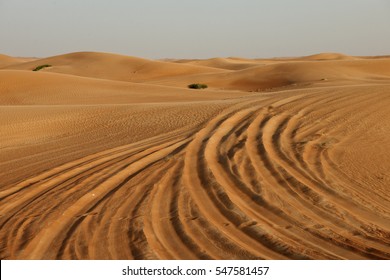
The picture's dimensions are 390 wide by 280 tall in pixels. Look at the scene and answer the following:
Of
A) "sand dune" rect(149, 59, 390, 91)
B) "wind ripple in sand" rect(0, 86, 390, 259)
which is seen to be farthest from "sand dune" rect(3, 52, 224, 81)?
"wind ripple in sand" rect(0, 86, 390, 259)

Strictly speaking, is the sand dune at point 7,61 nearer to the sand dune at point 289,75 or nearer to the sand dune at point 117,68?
the sand dune at point 117,68

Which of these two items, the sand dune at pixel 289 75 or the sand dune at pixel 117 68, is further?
the sand dune at pixel 117 68

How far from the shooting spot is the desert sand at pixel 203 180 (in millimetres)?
5461

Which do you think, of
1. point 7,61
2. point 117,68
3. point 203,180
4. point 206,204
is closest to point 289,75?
point 117,68

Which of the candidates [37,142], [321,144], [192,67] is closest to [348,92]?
[321,144]

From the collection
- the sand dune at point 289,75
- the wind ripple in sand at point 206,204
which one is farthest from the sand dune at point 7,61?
the wind ripple in sand at point 206,204

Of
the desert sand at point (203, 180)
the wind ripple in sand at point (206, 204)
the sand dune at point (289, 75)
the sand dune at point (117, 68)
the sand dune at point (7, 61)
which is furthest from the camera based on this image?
the sand dune at point (7, 61)

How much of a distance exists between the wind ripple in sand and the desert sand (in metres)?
0.02

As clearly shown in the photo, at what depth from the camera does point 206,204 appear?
6562 millimetres

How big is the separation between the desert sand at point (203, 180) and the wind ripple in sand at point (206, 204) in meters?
0.02

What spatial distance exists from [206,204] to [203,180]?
1.01 meters

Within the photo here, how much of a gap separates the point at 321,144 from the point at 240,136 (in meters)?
1.62

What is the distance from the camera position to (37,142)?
1266 centimetres
